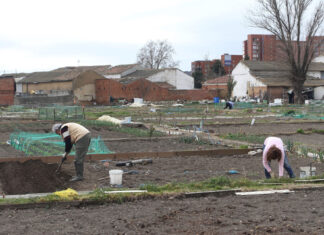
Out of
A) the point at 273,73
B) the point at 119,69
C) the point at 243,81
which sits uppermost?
the point at 119,69

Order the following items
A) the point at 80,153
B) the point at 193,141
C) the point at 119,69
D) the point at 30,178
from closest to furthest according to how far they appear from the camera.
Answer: the point at 30,178, the point at 80,153, the point at 193,141, the point at 119,69

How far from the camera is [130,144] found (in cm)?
1591

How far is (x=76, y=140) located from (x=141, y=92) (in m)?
49.7

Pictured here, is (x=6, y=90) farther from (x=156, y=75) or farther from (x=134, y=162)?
(x=134, y=162)

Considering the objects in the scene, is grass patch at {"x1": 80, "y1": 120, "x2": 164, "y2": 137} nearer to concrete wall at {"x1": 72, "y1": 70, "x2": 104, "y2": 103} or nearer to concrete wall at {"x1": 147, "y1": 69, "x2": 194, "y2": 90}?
concrete wall at {"x1": 72, "y1": 70, "x2": 104, "y2": 103}

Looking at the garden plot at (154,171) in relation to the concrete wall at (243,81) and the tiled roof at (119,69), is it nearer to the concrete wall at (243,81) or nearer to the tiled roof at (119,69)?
the concrete wall at (243,81)

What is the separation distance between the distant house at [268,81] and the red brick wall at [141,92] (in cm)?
429

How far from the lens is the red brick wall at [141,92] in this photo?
57.3 m

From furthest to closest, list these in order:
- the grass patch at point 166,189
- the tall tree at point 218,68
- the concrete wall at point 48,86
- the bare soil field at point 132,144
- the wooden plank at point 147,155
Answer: the tall tree at point 218,68
the concrete wall at point 48,86
the bare soil field at point 132,144
the wooden plank at point 147,155
the grass patch at point 166,189

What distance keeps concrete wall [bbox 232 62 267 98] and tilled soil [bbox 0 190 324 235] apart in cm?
5223

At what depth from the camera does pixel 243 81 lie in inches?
2498

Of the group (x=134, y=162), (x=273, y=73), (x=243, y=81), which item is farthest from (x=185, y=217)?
(x=243, y=81)

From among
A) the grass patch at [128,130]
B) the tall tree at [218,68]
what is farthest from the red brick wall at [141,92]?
the grass patch at [128,130]

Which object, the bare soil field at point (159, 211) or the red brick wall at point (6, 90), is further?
the red brick wall at point (6, 90)
